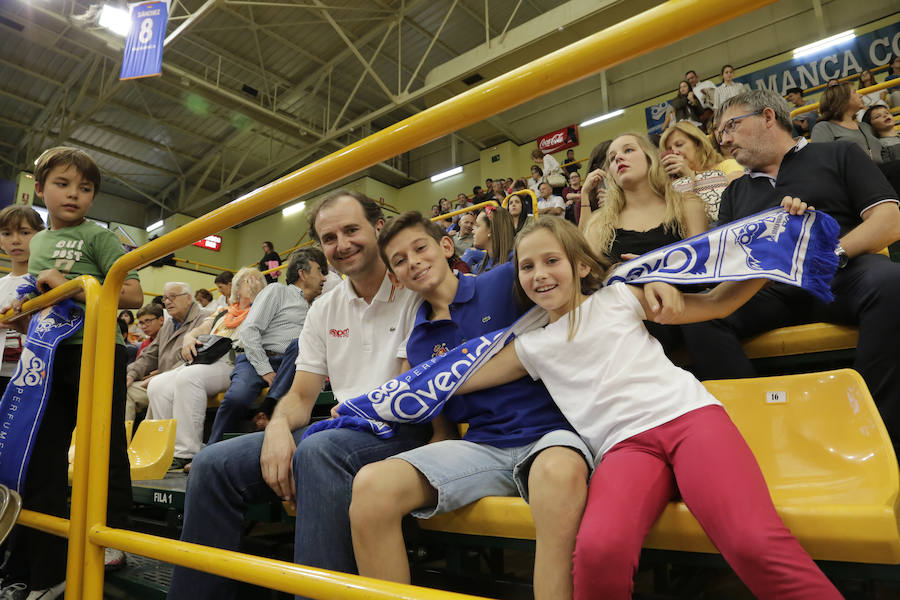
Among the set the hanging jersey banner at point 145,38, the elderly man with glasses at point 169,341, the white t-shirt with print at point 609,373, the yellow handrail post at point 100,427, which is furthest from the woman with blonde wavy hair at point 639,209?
the hanging jersey banner at point 145,38

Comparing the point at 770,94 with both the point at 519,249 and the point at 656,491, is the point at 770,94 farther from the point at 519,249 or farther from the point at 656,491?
the point at 656,491

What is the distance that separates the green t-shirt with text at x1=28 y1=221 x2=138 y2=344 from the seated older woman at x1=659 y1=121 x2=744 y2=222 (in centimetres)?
232

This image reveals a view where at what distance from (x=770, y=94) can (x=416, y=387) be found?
167 cm

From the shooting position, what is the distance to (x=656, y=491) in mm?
996

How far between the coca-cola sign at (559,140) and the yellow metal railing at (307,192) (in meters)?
11.1

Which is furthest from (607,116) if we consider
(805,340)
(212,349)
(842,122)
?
(805,340)

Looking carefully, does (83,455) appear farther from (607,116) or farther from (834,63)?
(607,116)

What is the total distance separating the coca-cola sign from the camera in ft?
37.7

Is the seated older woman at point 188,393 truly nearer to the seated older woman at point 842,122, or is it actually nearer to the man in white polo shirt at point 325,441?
the man in white polo shirt at point 325,441

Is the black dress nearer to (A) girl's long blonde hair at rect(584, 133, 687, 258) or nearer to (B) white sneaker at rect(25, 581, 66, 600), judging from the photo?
(A) girl's long blonde hair at rect(584, 133, 687, 258)

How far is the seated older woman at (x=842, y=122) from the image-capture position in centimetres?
320

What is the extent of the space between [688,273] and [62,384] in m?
2.00

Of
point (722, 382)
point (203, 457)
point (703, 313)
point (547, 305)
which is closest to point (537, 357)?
point (547, 305)

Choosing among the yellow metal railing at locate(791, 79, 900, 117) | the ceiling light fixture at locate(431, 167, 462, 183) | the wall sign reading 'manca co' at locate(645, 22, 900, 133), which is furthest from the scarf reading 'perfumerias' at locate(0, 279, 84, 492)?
the ceiling light fixture at locate(431, 167, 462, 183)
